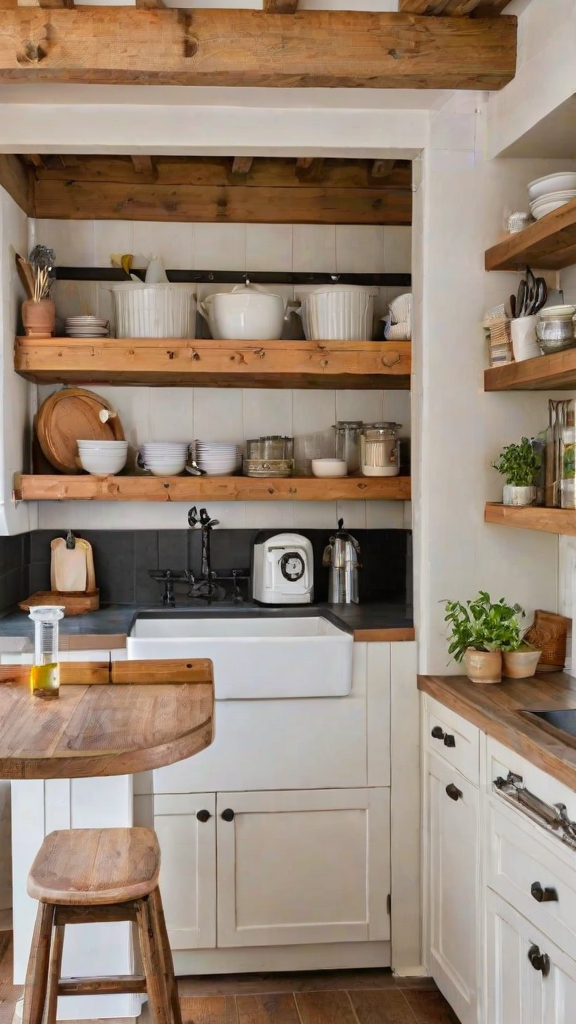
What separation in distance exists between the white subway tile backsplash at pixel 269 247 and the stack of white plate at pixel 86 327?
0.65 m

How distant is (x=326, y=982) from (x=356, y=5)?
2.85 meters

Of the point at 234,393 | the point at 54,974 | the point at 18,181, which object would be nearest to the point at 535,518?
the point at 234,393

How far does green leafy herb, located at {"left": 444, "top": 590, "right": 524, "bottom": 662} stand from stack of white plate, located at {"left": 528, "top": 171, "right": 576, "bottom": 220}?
110cm

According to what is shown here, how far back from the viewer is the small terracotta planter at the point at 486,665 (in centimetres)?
279

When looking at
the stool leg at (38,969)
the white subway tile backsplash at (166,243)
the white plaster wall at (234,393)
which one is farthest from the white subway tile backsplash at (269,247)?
the stool leg at (38,969)

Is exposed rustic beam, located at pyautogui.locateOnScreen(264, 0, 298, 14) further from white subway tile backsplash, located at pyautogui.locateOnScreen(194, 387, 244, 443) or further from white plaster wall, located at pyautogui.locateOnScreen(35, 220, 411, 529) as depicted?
white subway tile backsplash, located at pyautogui.locateOnScreen(194, 387, 244, 443)

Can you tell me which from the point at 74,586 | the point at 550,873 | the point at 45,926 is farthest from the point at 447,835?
the point at 74,586

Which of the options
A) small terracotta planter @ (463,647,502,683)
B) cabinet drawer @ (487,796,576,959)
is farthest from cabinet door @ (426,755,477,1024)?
small terracotta planter @ (463,647,502,683)

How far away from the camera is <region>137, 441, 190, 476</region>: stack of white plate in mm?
3477

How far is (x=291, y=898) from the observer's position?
9.91 feet

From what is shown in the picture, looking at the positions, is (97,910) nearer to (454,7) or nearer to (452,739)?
(452,739)

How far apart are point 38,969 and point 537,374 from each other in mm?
1832

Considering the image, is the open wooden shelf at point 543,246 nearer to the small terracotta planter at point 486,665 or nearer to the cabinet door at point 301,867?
the small terracotta planter at point 486,665

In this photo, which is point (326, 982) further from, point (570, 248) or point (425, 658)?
point (570, 248)
